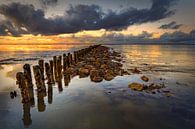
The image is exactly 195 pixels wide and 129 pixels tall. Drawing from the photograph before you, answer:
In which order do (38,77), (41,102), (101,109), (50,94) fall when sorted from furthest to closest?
(38,77), (50,94), (41,102), (101,109)

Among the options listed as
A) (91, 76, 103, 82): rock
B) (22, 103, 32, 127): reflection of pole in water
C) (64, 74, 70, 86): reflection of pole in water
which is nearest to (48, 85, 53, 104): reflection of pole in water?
(22, 103, 32, 127): reflection of pole in water

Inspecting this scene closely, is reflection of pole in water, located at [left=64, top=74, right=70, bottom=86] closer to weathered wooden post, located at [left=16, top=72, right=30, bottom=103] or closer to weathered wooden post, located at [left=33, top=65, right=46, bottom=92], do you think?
weathered wooden post, located at [left=33, top=65, right=46, bottom=92]

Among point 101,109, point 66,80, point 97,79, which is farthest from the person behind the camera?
point 66,80

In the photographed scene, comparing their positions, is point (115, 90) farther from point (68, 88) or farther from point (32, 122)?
point (32, 122)

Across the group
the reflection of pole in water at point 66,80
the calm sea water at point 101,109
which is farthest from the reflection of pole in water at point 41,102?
the reflection of pole in water at point 66,80

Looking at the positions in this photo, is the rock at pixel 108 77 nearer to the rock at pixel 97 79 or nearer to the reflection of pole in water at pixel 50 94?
the rock at pixel 97 79

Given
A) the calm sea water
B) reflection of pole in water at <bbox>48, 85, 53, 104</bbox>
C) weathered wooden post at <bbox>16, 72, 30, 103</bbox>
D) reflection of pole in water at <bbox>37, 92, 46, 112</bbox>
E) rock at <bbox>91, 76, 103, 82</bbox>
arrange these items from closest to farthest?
the calm sea water
reflection of pole in water at <bbox>37, 92, 46, 112</bbox>
weathered wooden post at <bbox>16, 72, 30, 103</bbox>
reflection of pole in water at <bbox>48, 85, 53, 104</bbox>
rock at <bbox>91, 76, 103, 82</bbox>

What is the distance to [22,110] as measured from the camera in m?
8.39

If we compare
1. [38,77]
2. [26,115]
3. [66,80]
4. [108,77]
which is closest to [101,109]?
[26,115]

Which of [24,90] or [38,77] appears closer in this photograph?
[24,90]

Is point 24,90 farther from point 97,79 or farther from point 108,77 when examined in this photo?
point 108,77

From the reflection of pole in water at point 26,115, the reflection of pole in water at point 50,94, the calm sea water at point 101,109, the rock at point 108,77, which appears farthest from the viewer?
the rock at point 108,77

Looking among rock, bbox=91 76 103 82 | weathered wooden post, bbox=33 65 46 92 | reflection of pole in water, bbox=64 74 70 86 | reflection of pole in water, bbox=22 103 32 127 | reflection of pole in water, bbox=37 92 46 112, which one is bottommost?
reflection of pole in water, bbox=22 103 32 127

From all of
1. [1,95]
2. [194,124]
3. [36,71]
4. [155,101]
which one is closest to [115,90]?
[155,101]
